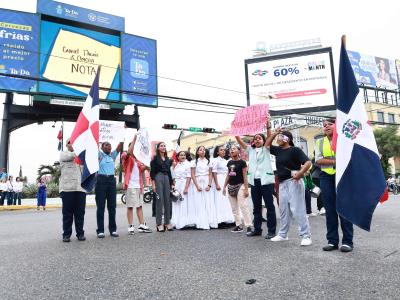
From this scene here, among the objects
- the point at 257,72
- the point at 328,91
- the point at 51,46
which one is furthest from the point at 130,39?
the point at 328,91

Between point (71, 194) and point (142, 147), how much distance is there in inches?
58.5

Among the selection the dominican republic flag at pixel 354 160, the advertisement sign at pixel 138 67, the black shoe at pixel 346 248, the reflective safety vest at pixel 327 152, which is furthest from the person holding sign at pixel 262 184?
the advertisement sign at pixel 138 67

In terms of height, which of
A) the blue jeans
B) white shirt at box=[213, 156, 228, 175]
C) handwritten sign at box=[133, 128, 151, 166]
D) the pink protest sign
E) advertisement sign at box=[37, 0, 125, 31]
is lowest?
the blue jeans

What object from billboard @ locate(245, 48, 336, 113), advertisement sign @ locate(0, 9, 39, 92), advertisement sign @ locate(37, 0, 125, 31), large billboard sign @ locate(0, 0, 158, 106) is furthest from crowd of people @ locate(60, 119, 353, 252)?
billboard @ locate(245, 48, 336, 113)

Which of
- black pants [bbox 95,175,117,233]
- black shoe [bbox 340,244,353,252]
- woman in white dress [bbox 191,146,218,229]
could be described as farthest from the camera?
→ woman in white dress [bbox 191,146,218,229]

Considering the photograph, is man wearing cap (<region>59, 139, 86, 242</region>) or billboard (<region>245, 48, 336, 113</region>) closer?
man wearing cap (<region>59, 139, 86, 242</region>)

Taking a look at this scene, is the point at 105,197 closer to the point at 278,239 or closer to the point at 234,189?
the point at 234,189

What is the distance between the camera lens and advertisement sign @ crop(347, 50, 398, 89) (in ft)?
125

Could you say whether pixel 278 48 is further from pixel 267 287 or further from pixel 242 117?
pixel 267 287

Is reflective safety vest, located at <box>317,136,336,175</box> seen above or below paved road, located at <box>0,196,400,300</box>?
above

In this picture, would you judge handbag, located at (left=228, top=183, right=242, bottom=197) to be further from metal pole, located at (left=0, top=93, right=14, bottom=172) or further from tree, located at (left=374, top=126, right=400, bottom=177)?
tree, located at (left=374, top=126, right=400, bottom=177)

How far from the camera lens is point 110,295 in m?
2.70

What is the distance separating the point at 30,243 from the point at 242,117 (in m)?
4.13

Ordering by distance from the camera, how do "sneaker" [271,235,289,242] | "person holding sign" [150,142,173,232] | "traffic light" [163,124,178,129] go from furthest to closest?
"traffic light" [163,124,178,129], "person holding sign" [150,142,173,232], "sneaker" [271,235,289,242]
